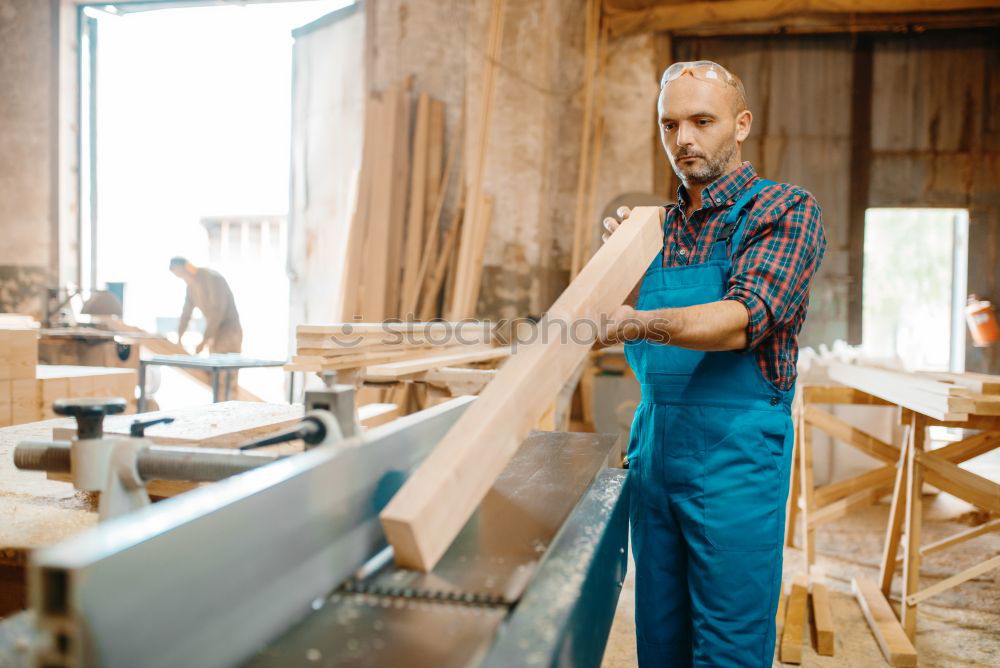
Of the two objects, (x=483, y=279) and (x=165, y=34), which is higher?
(x=165, y=34)

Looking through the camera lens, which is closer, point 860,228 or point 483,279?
point 483,279

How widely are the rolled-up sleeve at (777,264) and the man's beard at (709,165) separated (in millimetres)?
194

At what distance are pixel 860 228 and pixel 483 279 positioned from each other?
324cm

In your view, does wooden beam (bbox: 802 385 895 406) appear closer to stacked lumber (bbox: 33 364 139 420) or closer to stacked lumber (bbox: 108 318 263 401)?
stacked lumber (bbox: 33 364 139 420)

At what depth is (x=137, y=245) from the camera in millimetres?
13219

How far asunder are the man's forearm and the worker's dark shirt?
4 centimetres

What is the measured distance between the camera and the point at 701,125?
67.4 inches

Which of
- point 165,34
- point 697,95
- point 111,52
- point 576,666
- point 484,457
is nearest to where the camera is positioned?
point 576,666

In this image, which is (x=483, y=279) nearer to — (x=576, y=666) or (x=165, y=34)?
(x=576, y=666)

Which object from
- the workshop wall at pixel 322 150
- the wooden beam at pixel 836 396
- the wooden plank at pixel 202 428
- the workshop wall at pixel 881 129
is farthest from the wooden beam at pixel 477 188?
the wooden plank at pixel 202 428

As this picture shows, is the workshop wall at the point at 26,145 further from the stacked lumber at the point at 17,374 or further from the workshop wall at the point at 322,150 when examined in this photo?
the stacked lumber at the point at 17,374

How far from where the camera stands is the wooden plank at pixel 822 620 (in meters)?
2.68

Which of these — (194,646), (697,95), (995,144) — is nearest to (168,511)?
(194,646)

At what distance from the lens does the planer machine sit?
2.05 feet
